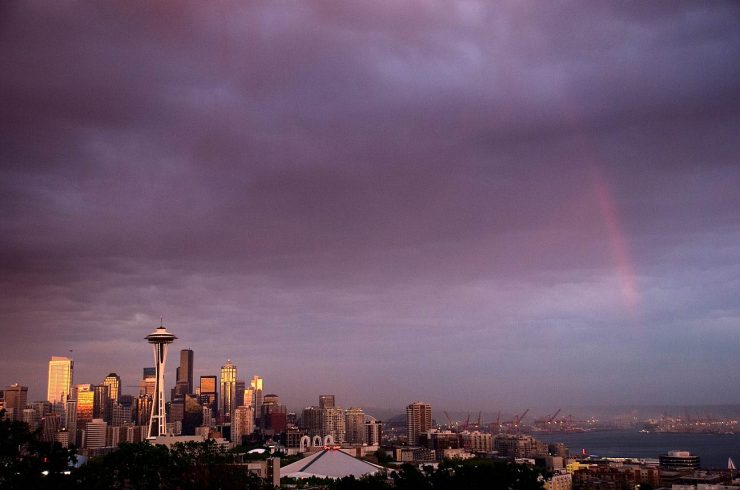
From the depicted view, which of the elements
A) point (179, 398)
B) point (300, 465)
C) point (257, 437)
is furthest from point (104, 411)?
point (300, 465)

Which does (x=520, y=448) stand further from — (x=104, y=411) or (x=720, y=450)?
(x=104, y=411)

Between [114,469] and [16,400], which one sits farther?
[16,400]

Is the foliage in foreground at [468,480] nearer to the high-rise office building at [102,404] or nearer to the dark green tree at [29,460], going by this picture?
the dark green tree at [29,460]

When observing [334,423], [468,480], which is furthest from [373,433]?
[468,480]

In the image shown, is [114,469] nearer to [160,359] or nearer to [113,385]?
[160,359]

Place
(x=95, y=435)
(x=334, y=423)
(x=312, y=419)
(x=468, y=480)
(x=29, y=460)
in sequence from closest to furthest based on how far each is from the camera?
(x=29, y=460) → (x=468, y=480) → (x=95, y=435) → (x=334, y=423) → (x=312, y=419)

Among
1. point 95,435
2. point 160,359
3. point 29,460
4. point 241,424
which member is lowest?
point 95,435
